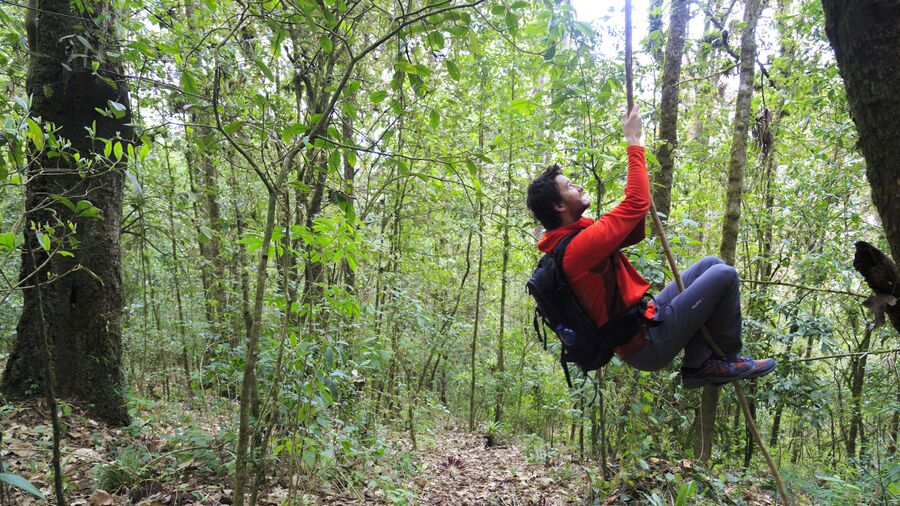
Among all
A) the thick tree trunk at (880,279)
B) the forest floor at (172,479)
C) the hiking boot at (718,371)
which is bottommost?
the forest floor at (172,479)

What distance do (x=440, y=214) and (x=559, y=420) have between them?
7.45m

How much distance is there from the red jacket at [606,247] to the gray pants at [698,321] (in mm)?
125

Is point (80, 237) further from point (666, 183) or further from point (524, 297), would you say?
point (524, 297)

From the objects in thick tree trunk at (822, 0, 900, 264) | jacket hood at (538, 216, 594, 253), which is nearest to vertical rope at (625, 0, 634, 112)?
jacket hood at (538, 216, 594, 253)

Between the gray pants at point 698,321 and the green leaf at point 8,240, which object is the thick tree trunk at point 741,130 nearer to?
the gray pants at point 698,321

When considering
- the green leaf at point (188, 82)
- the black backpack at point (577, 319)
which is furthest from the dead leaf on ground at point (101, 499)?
the black backpack at point (577, 319)

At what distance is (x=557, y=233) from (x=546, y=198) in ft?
0.87

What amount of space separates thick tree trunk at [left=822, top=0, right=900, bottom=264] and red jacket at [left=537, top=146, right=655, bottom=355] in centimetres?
109

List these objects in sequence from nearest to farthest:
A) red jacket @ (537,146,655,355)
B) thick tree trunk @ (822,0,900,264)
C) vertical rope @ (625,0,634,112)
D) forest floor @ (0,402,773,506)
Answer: thick tree trunk @ (822,0,900,264) < red jacket @ (537,146,655,355) < vertical rope @ (625,0,634,112) < forest floor @ (0,402,773,506)

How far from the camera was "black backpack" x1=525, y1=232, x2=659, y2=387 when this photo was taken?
10.0 ft

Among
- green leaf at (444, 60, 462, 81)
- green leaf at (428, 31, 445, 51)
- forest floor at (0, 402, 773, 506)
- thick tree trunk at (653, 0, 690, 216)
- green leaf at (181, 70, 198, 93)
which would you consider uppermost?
thick tree trunk at (653, 0, 690, 216)

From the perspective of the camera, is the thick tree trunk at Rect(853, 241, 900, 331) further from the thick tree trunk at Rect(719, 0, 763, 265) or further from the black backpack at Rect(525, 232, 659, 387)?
the thick tree trunk at Rect(719, 0, 763, 265)

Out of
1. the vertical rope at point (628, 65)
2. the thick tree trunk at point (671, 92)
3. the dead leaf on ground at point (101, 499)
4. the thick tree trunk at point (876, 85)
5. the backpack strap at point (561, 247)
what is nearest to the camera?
the thick tree trunk at point (876, 85)

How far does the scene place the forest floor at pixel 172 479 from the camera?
13.0 feet
